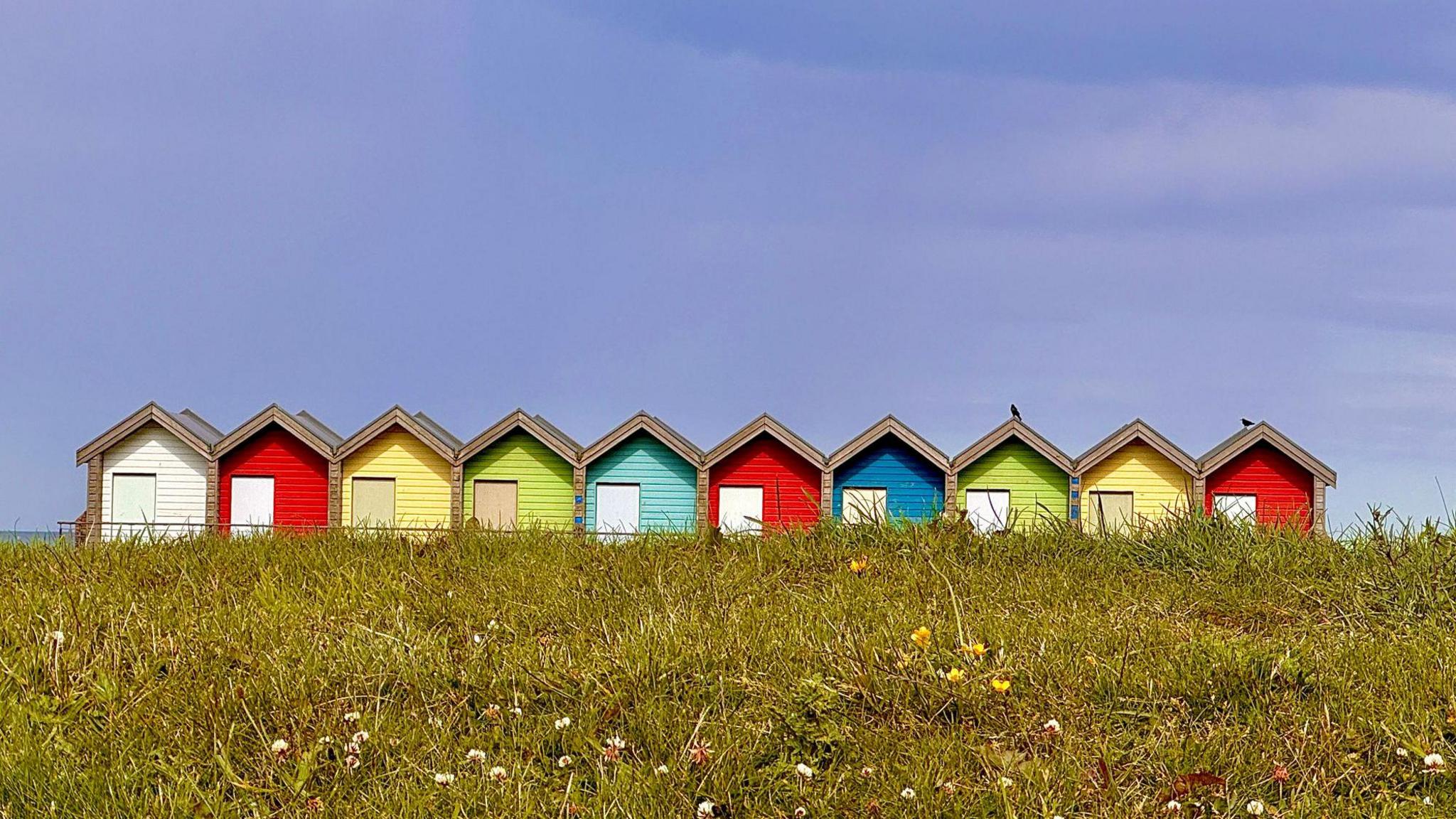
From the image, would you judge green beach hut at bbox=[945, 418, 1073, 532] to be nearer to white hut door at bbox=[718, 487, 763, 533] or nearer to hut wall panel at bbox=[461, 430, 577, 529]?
white hut door at bbox=[718, 487, 763, 533]

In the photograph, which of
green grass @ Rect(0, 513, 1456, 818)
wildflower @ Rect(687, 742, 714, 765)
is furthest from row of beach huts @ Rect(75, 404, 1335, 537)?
wildflower @ Rect(687, 742, 714, 765)

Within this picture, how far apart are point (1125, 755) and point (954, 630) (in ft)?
4.25

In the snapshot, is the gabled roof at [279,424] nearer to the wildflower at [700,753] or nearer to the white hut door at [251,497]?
the white hut door at [251,497]

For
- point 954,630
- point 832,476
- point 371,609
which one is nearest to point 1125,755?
point 954,630

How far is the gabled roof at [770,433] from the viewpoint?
24.2 m

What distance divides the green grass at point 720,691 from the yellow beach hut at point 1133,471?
1758 cm

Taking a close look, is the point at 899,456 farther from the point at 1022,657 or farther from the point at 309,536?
the point at 1022,657

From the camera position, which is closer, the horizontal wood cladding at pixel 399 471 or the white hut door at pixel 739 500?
the white hut door at pixel 739 500

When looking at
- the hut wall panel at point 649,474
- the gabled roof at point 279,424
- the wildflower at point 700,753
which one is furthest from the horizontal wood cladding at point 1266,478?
the wildflower at point 700,753

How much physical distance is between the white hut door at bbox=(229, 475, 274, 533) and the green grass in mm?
18056

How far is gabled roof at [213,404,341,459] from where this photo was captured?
24.7 m

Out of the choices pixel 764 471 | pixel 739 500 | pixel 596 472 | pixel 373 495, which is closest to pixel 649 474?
pixel 596 472

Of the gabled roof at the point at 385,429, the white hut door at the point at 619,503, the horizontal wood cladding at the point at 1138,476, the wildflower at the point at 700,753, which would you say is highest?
the gabled roof at the point at 385,429

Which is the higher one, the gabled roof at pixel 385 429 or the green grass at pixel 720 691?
the gabled roof at pixel 385 429
